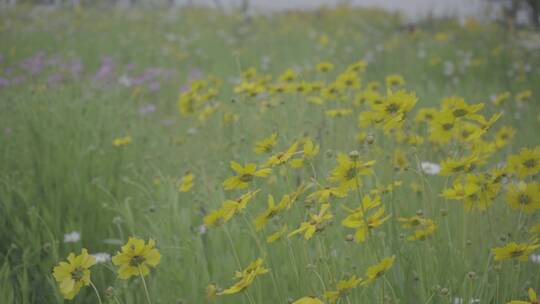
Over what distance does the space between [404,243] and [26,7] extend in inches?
351

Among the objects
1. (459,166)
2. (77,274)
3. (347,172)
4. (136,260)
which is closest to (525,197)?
(459,166)

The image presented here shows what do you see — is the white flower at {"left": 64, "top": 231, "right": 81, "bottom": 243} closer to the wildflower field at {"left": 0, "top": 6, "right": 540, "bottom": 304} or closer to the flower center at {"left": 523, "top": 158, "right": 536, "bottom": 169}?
the wildflower field at {"left": 0, "top": 6, "right": 540, "bottom": 304}

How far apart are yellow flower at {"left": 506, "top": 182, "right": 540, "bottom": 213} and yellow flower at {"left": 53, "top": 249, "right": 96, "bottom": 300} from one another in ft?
2.78

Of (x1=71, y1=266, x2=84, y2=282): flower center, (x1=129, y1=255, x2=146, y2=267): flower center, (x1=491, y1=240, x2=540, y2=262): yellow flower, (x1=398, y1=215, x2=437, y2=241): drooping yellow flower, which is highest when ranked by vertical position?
(x1=491, y1=240, x2=540, y2=262): yellow flower

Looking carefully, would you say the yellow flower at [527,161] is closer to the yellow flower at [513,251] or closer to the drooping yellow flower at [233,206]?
the yellow flower at [513,251]

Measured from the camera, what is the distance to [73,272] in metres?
0.97

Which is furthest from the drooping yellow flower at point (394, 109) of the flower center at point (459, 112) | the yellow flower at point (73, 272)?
the yellow flower at point (73, 272)

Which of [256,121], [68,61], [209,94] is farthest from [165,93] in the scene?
[209,94]

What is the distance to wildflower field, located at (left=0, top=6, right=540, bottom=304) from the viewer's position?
3.47 feet

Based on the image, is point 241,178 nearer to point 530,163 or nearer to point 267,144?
point 267,144

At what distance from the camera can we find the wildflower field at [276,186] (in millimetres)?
1058

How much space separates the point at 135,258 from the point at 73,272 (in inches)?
4.7

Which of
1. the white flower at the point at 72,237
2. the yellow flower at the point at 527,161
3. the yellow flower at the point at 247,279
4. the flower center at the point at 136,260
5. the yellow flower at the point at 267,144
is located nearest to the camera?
the yellow flower at the point at 247,279

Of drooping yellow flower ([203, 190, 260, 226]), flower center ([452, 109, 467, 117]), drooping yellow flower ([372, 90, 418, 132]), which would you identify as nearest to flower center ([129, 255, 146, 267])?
drooping yellow flower ([203, 190, 260, 226])
